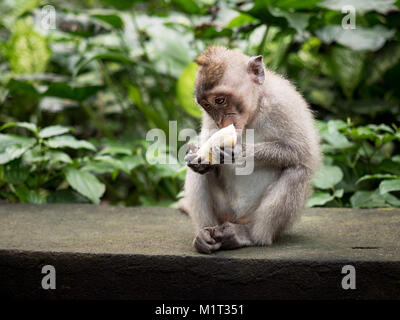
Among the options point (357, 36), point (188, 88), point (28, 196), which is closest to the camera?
point (28, 196)

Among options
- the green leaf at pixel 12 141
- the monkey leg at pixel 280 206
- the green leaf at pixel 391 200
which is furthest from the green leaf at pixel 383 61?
the green leaf at pixel 12 141

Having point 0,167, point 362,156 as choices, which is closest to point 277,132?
point 362,156

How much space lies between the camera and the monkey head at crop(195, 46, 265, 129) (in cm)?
357

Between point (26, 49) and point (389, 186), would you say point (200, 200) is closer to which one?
point (389, 186)

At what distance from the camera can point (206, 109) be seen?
3693mm

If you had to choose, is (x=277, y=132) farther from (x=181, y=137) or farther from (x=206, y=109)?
(x=181, y=137)

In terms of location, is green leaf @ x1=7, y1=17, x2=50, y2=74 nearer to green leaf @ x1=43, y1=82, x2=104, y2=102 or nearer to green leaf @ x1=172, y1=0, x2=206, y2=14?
green leaf @ x1=43, y1=82, x2=104, y2=102

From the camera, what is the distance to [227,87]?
3.60m

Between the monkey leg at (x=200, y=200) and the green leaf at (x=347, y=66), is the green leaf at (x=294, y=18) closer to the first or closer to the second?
the green leaf at (x=347, y=66)

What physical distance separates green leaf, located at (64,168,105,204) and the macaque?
5.34 feet

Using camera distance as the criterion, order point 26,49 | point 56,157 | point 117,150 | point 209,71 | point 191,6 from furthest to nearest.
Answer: point 26,49 < point 191,6 < point 117,150 < point 56,157 < point 209,71

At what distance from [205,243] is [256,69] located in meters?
1.21

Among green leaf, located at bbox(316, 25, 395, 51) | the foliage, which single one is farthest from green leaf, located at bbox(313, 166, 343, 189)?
green leaf, located at bbox(316, 25, 395, 51)

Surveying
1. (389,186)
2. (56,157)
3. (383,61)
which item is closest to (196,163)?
(389,186)
